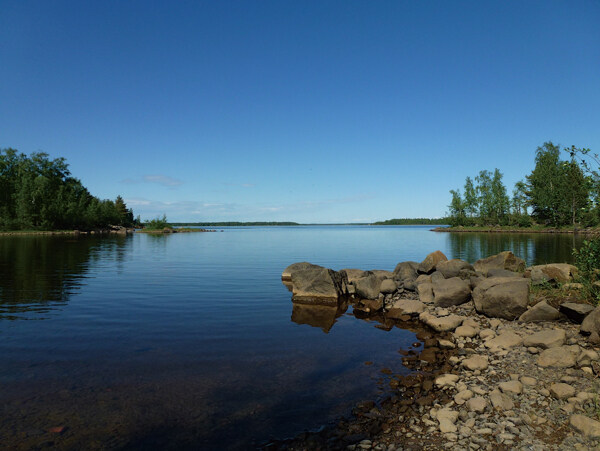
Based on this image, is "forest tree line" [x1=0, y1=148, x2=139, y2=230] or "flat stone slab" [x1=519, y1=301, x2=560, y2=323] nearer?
"flat stone slab" [x1=519, y1=301, x2=560, y2=323]

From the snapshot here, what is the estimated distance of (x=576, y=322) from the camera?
11836 millimetres

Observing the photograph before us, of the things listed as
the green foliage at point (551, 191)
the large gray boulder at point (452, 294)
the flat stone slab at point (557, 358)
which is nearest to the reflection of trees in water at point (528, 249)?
the large gray boulder at point (452, 294)

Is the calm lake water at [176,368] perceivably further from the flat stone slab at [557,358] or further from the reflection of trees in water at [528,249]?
the reflection of trees in water at [528,249]

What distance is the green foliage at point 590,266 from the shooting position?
13258 mm

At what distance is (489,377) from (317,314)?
9.04 m

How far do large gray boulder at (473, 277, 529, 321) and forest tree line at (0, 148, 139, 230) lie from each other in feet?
383

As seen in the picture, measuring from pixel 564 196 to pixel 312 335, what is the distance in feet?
335

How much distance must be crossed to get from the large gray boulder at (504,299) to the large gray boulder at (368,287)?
584 cm

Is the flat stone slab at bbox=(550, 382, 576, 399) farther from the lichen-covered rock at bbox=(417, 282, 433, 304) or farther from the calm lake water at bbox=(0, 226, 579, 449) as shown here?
the lichen-covered rock at bbox=(417, 282, 433, 304)

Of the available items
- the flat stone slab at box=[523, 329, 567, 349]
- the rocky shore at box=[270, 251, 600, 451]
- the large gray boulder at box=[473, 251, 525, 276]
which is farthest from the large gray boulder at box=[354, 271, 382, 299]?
the flat stone slab at box=[523, 329, 567, 349]

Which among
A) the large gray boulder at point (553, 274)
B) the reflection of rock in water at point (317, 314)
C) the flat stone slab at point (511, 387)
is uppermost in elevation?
the large gray boulder at point (553, 274)

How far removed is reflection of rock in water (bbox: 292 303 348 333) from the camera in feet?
50.3

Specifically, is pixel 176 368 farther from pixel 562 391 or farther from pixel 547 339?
pixel 547 339

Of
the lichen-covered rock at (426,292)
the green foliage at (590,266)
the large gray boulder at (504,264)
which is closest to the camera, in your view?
the green foliage at (590,266)
